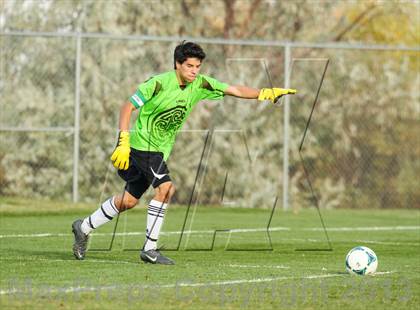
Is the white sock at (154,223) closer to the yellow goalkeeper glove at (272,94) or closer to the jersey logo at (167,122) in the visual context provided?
the jersey logo at (167,122)

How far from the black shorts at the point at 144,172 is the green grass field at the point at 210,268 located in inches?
29.0

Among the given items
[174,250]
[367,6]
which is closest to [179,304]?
[174,250]

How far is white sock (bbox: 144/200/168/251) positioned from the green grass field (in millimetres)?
243

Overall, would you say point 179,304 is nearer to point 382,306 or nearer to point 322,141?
point 382,306

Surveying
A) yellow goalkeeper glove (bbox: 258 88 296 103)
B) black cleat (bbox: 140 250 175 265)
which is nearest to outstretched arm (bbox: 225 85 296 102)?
yellow goalkeeper glove (bbox: 258 88 296 103)

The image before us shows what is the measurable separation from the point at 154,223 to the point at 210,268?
824 mm

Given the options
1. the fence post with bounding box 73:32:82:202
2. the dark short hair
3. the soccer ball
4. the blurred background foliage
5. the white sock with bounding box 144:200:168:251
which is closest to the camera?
the soccer ball

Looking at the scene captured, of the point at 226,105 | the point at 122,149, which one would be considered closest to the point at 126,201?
the point at 122,149

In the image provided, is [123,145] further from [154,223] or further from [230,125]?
[230,125]

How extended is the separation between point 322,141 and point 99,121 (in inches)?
204

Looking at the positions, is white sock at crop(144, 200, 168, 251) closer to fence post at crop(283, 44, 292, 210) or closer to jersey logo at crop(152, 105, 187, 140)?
jersey logo at crop(152, 105, 187, 140)

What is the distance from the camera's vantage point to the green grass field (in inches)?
316

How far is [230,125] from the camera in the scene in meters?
22.3

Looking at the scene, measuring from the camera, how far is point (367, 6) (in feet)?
92.4
